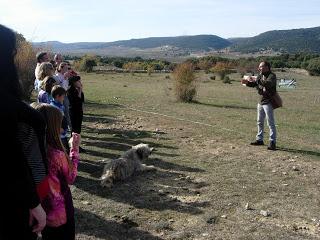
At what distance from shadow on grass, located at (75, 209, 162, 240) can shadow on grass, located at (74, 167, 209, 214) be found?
27.1 inches

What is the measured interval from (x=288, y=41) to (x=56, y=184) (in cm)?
17066

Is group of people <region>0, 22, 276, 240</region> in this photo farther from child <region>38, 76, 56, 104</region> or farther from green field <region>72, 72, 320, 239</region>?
child <region>38, 76, 56, 104</region>

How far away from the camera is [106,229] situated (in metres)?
5.93

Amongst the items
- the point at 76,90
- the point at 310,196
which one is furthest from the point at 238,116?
the point at 310,196

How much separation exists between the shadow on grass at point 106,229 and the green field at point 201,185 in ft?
0.04

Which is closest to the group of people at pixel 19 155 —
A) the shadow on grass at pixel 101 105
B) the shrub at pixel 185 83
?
the shadow on grass at pixel 101 105

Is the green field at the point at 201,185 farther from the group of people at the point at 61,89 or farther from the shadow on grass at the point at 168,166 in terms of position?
the group of people at the point at 61,89

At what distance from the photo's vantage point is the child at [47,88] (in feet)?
22.8

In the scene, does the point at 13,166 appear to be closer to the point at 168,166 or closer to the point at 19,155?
the point at 19,155

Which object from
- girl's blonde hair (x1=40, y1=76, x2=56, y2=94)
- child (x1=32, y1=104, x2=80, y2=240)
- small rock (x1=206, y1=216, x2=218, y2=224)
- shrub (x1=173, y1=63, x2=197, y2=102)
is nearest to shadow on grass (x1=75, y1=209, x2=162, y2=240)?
small rock (x1=206, y1=216, x2=218, y2=224)

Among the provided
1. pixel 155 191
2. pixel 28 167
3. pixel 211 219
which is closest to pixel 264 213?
pixel 211 219

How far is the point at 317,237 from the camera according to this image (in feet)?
18.7

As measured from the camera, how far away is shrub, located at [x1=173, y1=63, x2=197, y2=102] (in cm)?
2223

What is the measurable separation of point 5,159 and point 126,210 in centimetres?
397
